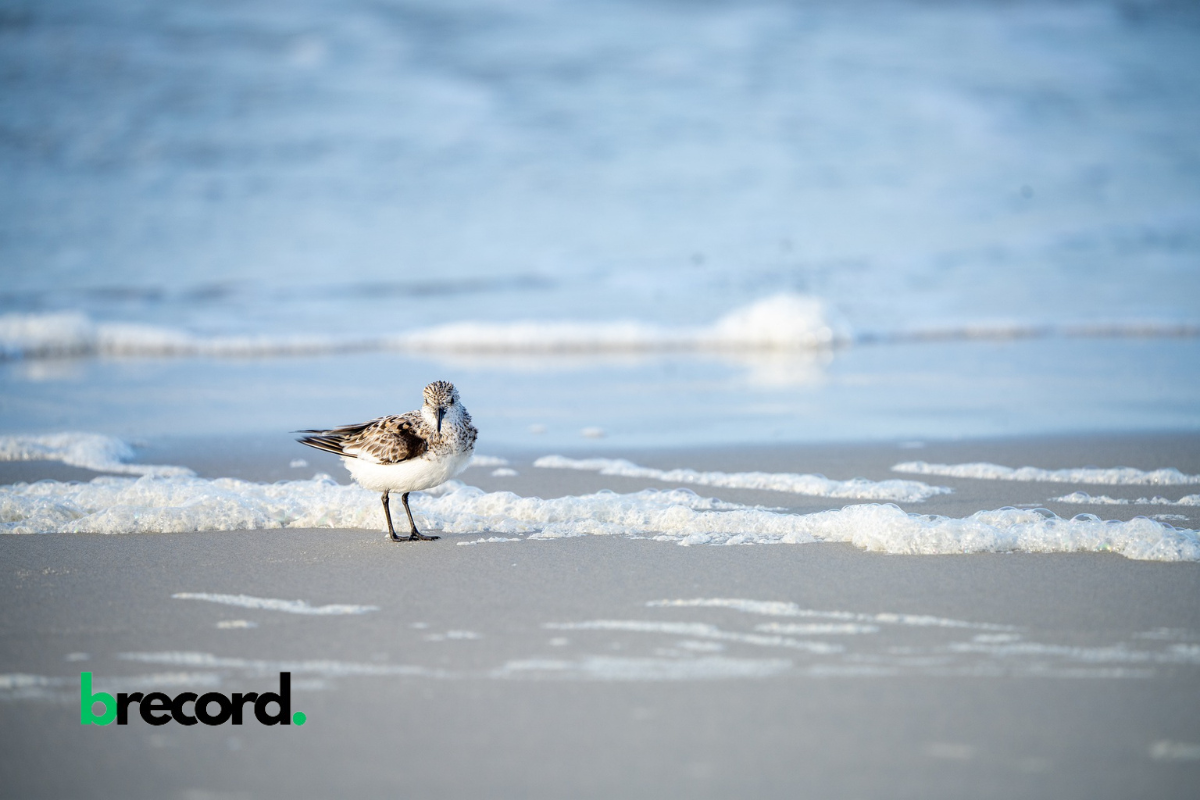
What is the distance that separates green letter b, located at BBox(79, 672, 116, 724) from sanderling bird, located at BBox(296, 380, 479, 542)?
179 cm

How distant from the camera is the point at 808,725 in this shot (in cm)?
262

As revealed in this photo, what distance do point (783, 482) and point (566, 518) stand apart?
1.37m

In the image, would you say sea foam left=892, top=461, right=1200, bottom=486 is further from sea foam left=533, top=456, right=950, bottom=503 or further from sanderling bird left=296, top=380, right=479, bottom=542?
sanderling bird left=296, top=380, right=479, bottom=542

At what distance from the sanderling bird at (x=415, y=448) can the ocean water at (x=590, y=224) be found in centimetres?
252

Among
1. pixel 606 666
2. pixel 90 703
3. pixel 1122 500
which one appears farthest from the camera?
pixel 1122 500

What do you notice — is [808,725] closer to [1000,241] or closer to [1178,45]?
[1000,241]

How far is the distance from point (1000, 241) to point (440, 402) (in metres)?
15.5

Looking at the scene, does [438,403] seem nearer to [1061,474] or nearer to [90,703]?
[90,703]

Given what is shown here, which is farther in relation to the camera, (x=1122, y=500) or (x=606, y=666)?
(x=1122, y=500)

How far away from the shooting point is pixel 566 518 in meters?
4.95

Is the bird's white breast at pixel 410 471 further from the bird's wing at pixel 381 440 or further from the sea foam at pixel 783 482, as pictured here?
the sea foam at pixel 783 482

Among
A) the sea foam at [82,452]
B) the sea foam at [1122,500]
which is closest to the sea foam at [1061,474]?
the sea foam at [1122,500]

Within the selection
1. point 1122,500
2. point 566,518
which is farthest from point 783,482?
point 1122,500

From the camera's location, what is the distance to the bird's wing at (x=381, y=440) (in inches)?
181
